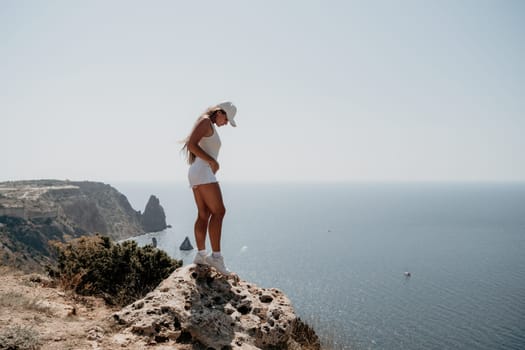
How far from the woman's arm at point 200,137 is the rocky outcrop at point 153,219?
400 ft

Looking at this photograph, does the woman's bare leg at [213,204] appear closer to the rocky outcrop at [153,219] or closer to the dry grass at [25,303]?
the dry grass at [25,303]

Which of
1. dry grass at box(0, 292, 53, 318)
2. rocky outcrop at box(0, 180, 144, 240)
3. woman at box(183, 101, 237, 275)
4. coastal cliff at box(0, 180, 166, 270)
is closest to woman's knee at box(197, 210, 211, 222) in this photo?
woman at box(183, 101, 237, 275)

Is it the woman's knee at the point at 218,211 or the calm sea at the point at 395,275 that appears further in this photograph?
the calm sea at the point at 395,275

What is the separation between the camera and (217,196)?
17.1 ft

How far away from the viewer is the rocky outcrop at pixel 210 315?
4.19 meters

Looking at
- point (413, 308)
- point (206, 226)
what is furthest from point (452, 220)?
point (206, 226)

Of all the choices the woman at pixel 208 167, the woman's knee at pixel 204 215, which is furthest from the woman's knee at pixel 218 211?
the woman's knee at pixel 204 215

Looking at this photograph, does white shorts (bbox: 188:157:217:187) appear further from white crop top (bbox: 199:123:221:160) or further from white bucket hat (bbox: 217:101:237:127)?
white bucket hat (bbox: 217:101:237:127)

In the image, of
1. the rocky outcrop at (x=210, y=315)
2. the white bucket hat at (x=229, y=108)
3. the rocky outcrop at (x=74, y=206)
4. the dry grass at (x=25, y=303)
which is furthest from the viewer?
the rocky outcrop at (x=74, y=206)

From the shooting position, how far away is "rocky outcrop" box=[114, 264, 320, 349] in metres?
4.19

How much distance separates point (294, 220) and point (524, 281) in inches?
3606

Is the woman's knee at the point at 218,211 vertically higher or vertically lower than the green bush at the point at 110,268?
higher

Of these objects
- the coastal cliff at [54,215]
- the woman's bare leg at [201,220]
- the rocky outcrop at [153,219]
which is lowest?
the rocky outcrop at [153,219]

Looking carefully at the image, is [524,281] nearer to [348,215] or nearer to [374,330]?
[374,330]
